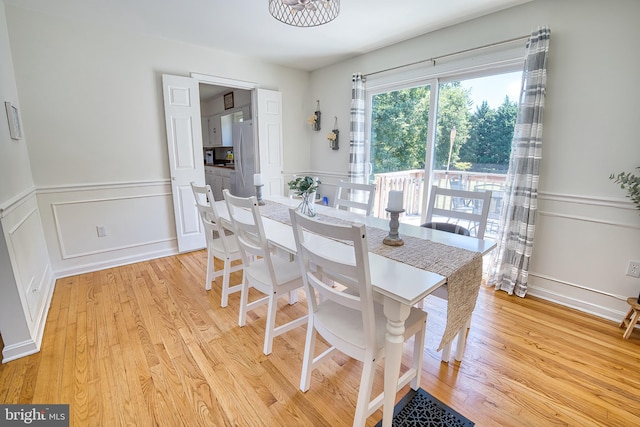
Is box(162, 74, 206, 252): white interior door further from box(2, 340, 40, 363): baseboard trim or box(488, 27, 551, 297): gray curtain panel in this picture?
box(488, 27, 551, 297): gray curtain panel

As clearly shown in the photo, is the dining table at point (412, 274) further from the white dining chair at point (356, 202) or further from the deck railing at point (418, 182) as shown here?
the deck railing at point (418, 182)

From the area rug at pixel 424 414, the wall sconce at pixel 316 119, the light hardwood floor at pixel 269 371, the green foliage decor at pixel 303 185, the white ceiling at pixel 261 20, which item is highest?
the white ceiling at pixel 261 20

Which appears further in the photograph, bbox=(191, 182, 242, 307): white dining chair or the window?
the window

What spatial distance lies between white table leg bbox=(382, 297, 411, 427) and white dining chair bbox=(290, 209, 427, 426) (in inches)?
2.3

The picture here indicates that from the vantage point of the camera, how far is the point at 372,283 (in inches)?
45.2

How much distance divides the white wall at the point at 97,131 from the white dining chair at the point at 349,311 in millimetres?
2649

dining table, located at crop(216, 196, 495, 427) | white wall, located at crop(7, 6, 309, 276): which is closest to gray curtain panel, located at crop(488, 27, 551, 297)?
dining table, located at crop(216, 196, 495, 427)

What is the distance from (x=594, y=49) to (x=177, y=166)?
13.0 feet

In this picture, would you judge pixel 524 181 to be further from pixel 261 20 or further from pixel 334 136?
pixel 261 20

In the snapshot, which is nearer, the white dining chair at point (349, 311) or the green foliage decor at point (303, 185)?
the white dining chair at point (349, 311)

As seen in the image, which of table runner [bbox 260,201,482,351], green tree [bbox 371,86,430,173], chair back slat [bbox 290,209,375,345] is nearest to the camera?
chair back slat [bbox 290,209,375,345]

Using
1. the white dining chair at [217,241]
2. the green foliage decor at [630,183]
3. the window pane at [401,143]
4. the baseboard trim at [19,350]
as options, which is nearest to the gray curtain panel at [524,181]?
the green foliage decor at [630,183]

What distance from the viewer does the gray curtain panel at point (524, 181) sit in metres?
2.27

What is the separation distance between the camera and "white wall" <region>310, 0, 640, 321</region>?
6.63ft
